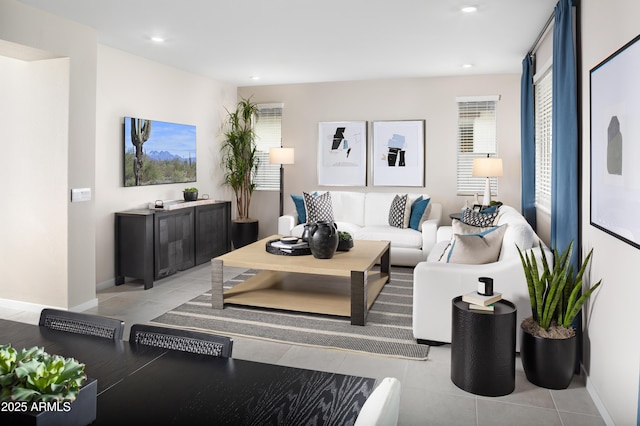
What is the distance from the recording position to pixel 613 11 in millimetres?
2459

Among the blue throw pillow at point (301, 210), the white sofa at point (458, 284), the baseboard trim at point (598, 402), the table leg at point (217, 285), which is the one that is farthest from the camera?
the blue throw pillow at point (301, 210)

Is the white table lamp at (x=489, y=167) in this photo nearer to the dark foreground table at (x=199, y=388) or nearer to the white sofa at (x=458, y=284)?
the white sofa at (x=458, y=284)

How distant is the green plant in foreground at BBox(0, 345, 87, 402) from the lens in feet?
3.25

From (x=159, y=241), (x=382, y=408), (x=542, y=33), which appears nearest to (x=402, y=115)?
(x=542, y=33)

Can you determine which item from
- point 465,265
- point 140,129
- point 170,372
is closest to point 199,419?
point 170,372

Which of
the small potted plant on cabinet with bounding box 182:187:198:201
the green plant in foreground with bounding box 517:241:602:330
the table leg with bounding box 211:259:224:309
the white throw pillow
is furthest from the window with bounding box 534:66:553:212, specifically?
the small potted plant on cabinet with bounding box 182:187:198:201

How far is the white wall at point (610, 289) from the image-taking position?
2.15 metres

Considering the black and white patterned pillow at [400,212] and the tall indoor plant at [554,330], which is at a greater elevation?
the black and white patterned pillow at [400,212]

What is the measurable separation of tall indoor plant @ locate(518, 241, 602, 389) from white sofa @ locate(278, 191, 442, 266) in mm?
2998

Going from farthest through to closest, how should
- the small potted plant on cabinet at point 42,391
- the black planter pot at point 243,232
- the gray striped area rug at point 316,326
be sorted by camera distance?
the black planter pot at point 243,232, the gray striped area rug at point 316,326, the small potted plant on cabinet at point 42,391

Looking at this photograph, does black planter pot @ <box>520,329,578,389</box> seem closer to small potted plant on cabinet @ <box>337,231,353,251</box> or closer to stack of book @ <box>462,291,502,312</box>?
stack of book @ <box>462,291,502,312</box>

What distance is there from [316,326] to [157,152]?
10.1 ft

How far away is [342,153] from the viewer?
716 centimetres

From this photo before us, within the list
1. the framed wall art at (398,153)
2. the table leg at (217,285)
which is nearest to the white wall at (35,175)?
the table leg at (217,285)
